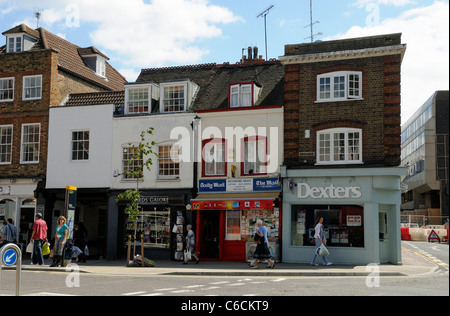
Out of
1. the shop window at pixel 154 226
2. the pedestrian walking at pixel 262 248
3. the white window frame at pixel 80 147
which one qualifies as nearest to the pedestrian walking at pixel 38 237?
the shop window at pixel 154 226

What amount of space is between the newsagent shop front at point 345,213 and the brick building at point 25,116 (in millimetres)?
12460

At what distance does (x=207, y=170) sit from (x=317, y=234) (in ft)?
21.5

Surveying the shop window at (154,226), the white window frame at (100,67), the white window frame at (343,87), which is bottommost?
the shop window at (154,226)

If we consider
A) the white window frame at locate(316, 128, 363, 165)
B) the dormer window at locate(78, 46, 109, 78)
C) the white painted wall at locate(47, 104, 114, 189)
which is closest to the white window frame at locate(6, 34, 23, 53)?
the dormer window at locate(78, 46, 109, 78)

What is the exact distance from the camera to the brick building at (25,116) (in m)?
27.1

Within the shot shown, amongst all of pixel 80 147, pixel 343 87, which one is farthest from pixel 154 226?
pixel 343 87

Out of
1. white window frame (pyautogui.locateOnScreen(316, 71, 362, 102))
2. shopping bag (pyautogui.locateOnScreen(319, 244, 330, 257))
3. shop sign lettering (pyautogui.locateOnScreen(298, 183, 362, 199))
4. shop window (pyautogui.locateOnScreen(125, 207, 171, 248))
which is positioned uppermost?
white window frame (pyautogui.locateOnScreen(316, 71, 362, 102))

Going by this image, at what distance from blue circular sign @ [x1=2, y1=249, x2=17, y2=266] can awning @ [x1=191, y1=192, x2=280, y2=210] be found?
1369 cm

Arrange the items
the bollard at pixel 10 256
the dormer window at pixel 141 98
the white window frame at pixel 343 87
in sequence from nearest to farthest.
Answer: the bollard at pixel 10 256 → the white window frame at pixel 343 87 → the dormer window at pixel 141 98

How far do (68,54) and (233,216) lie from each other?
48.5 feet

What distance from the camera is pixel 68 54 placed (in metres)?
31.1

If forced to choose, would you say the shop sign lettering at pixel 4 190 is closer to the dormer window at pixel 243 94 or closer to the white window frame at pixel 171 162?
the white window frame at pixel 171 162

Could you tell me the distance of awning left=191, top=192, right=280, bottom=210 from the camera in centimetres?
2216

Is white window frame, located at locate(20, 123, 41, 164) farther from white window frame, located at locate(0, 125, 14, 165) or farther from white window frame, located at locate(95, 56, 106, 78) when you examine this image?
white window frame, located at locate(95, 56, 106, 78)
